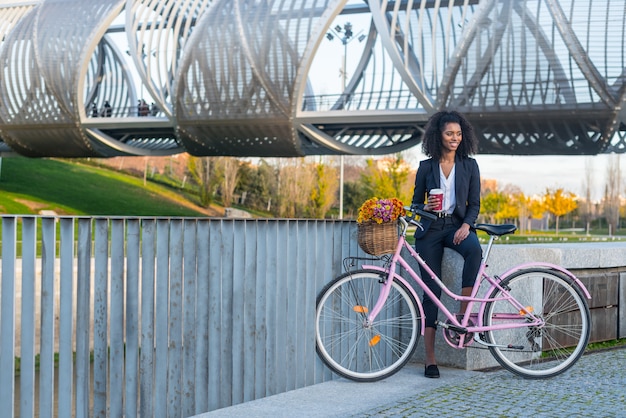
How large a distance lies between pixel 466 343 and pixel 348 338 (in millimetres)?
805

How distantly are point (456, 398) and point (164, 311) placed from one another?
1704 mm

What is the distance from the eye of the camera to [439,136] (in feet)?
17.1

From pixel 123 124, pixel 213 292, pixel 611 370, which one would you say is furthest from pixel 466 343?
pixel 123 124

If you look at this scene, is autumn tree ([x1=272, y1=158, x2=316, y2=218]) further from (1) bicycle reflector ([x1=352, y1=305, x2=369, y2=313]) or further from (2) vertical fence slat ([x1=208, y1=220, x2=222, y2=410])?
(2) vertical fence slat ([x1=208, y1=220, x2=222, y2=410])

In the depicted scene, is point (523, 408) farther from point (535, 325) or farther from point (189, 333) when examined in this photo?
point (189, 333)

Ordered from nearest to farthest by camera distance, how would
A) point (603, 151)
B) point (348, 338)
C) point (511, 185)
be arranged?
point (348, 338) → point (603, 151) → point (511, 185)

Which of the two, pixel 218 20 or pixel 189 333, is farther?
pixel 218 20

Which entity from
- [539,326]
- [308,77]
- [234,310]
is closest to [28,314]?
[234,310]

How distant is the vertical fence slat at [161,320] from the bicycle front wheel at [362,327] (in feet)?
3.11

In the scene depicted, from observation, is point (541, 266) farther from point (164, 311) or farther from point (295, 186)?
point (295, 186)

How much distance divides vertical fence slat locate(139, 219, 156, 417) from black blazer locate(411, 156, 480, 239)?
1.71m

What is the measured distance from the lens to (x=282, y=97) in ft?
108

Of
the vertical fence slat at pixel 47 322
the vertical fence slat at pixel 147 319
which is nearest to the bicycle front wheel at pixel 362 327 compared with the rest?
the vertical fence slat at pixel 147 319

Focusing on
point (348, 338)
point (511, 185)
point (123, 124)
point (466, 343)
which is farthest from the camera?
point (511, 185)
